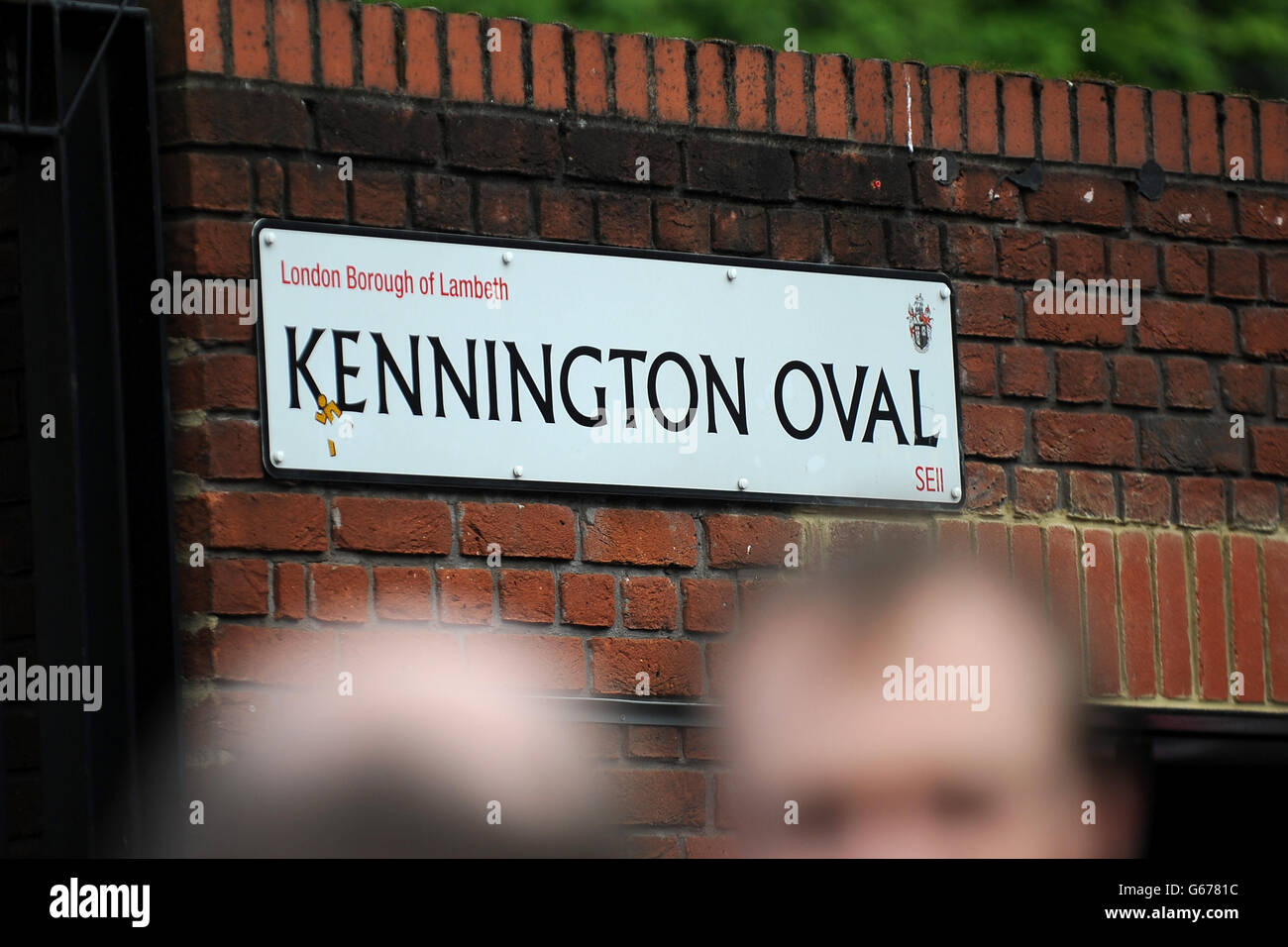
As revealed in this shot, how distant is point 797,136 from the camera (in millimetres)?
3318

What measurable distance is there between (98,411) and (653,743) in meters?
0.96

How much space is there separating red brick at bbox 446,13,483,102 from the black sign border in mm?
237

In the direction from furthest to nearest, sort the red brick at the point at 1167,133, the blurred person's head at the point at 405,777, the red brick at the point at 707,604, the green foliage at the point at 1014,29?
the green foliage at the point at 1014,29, the red brick at the point at 1167,133, the red brick at the point at 707,604, the blurred person's head at the point at 405,777

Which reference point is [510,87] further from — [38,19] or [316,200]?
[38,19]

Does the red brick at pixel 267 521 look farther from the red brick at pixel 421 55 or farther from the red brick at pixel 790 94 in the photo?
the red brick at pixel 790 94

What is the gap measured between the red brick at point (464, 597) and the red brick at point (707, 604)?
13.0 inches

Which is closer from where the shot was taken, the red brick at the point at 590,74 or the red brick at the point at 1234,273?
the red brick at the point at 590,74

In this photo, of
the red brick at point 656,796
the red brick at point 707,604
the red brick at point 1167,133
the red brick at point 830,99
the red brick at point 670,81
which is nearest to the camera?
the red brick at point 656,796

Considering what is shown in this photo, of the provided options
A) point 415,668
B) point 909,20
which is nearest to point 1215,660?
point 415,668

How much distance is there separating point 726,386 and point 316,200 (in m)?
0.71

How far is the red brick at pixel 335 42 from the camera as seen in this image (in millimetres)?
3025

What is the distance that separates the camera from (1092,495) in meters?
3.42

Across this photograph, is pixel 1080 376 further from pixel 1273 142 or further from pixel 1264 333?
pixel 1273 142

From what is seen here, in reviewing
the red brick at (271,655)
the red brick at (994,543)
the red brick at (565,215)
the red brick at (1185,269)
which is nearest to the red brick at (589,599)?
the red brick at (271,655)
